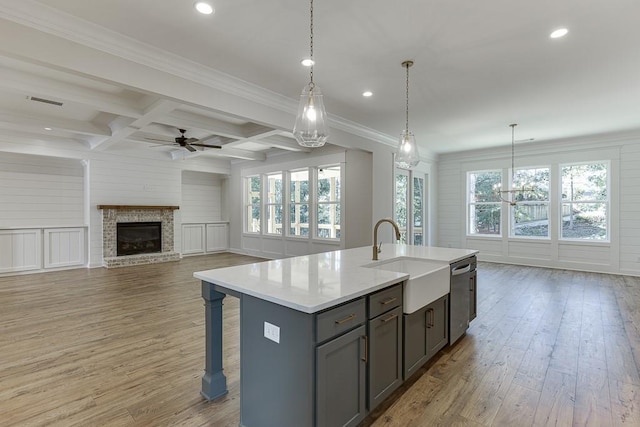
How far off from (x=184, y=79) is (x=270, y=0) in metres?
1.52

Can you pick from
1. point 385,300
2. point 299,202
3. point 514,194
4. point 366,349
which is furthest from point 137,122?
point 514,194

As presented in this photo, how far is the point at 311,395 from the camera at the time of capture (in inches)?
60.1

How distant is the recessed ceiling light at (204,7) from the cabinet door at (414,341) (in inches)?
109

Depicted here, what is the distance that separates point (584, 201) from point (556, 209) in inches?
20.2

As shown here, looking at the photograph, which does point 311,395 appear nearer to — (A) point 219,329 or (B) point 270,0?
(A) point 219,329

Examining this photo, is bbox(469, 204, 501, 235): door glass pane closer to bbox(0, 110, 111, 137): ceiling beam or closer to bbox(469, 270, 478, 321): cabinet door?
bbox(469, 270, 478, 321): cabinet door

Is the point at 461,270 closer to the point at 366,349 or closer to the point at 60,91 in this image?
the point at 366,349

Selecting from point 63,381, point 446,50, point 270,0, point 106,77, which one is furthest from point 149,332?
point 446,50

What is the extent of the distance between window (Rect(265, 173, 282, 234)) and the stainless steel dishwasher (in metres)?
5.78

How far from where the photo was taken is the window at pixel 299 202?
7762mm

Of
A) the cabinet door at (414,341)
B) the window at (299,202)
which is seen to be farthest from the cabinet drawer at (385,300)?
the window at (299,202)

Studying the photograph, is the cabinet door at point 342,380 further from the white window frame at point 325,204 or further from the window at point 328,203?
the window at point 328,203

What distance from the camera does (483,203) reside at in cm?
816

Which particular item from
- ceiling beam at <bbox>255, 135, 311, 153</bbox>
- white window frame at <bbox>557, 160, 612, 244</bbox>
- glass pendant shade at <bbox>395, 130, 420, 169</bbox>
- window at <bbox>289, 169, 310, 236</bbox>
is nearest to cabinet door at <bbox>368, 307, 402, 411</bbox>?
glass pendant shade at <bbox>395, 130, 420, 169</bbox>
